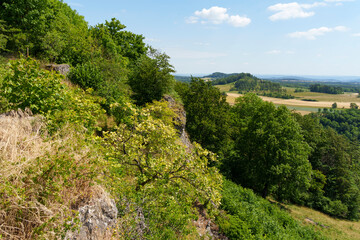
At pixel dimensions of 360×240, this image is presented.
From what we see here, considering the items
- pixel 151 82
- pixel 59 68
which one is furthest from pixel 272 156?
pixel 59 68

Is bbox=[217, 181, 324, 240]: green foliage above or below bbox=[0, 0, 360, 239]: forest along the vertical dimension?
below

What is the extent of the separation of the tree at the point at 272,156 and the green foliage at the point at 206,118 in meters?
3.42

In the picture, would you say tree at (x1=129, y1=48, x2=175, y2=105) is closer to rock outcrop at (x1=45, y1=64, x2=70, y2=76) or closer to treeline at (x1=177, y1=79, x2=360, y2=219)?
rock outcrop at (x1=45, y1=64, x2=70, y2=76)

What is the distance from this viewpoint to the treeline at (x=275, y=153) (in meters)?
23.9

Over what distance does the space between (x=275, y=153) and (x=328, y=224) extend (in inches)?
521

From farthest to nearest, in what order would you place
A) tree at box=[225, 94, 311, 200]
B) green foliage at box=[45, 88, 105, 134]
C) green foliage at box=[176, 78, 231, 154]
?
1. green foliage at box=[176, 78, 231, 154]
2. tree at box=[225, 94, 311, 200]
3. green foliage at box=[45, 88, 105, 134]

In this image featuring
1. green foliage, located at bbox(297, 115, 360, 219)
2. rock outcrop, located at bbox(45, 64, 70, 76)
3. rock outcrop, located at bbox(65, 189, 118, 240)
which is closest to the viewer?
rock outcrop, located at bbox(65, 189, 118, 240)

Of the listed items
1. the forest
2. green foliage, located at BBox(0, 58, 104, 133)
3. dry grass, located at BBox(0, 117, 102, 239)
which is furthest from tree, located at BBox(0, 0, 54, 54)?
dry grass, located at BBox(0, 117, 102, 239)

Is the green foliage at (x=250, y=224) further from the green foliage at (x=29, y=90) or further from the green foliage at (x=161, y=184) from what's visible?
the green foliage at (x=29, y=90)

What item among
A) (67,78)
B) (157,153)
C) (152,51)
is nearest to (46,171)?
(157,153)

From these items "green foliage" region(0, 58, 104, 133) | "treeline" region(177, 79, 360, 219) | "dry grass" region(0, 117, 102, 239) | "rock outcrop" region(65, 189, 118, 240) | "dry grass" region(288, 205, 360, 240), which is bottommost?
"dry grass" region(288, 205, 360, 240)

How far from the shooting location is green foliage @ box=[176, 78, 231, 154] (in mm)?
24781

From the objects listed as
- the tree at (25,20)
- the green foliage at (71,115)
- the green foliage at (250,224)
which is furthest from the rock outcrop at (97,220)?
the tree at (25,20)

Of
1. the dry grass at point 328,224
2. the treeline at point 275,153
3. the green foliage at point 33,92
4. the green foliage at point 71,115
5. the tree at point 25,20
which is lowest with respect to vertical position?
the dry grass at point 328,224
